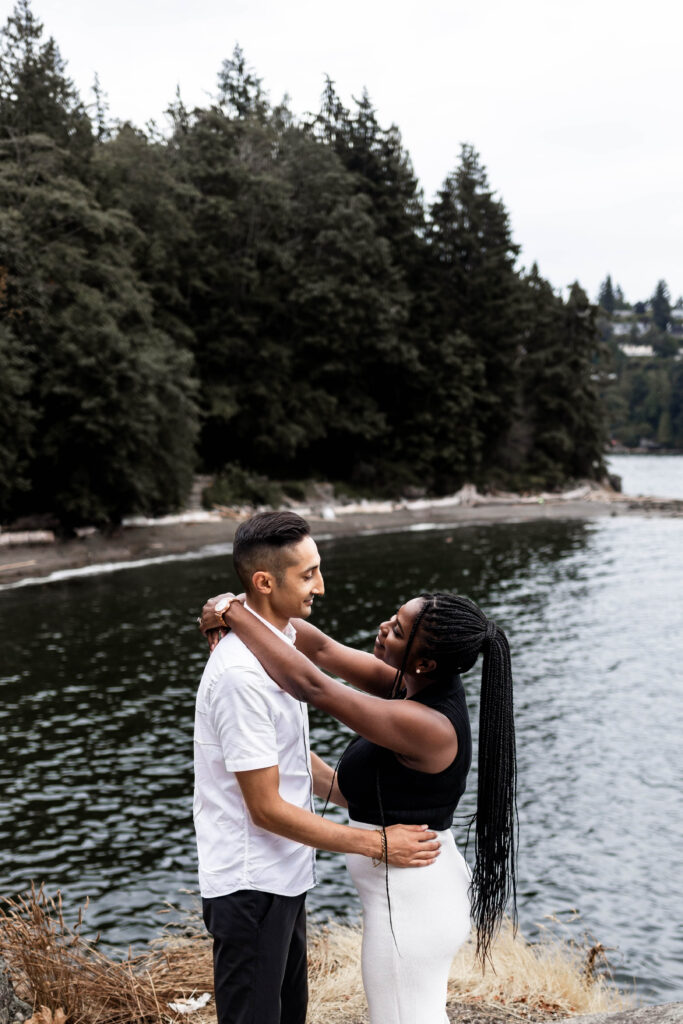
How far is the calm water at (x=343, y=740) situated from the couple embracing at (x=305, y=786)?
7.18 metres

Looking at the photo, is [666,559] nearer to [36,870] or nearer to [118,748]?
[118,748]

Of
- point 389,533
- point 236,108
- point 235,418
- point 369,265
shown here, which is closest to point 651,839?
point 389,533

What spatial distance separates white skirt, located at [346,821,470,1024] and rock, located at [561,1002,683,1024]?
3.17ft

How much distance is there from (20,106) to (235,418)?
1908 centimetres

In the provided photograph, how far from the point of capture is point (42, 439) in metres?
36.9

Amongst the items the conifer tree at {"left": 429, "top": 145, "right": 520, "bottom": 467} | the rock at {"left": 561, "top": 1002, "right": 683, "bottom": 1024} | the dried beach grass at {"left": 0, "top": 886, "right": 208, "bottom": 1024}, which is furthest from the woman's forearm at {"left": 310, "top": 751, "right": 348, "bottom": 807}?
the conifer tree at {"left": 429, "top": 145, "right": 520, "bottom": 467}

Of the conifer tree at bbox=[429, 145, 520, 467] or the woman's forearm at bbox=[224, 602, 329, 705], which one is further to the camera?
the conifer tree at bbox=[429, 145, 520, 467]

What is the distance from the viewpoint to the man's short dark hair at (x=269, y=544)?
302cm

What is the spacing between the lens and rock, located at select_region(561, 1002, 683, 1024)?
3504mm

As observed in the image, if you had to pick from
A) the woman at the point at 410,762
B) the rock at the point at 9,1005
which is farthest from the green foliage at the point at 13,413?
the woman at the point at 410,762

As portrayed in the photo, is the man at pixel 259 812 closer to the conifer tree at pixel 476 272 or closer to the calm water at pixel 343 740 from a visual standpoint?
the calm water at pixel 343 740

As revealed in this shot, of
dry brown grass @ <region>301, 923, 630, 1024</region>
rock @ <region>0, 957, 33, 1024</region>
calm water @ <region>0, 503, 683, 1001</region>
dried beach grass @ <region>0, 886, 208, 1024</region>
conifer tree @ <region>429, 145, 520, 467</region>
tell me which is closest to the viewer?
rock @ <region>0, 957, 33, 1024</region>

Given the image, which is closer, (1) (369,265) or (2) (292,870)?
(2) (292,870)

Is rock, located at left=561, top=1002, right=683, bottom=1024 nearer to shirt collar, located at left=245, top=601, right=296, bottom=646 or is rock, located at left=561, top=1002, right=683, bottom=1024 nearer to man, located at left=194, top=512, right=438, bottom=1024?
man, located at left=194, top=512, right=438, bottom=1024
